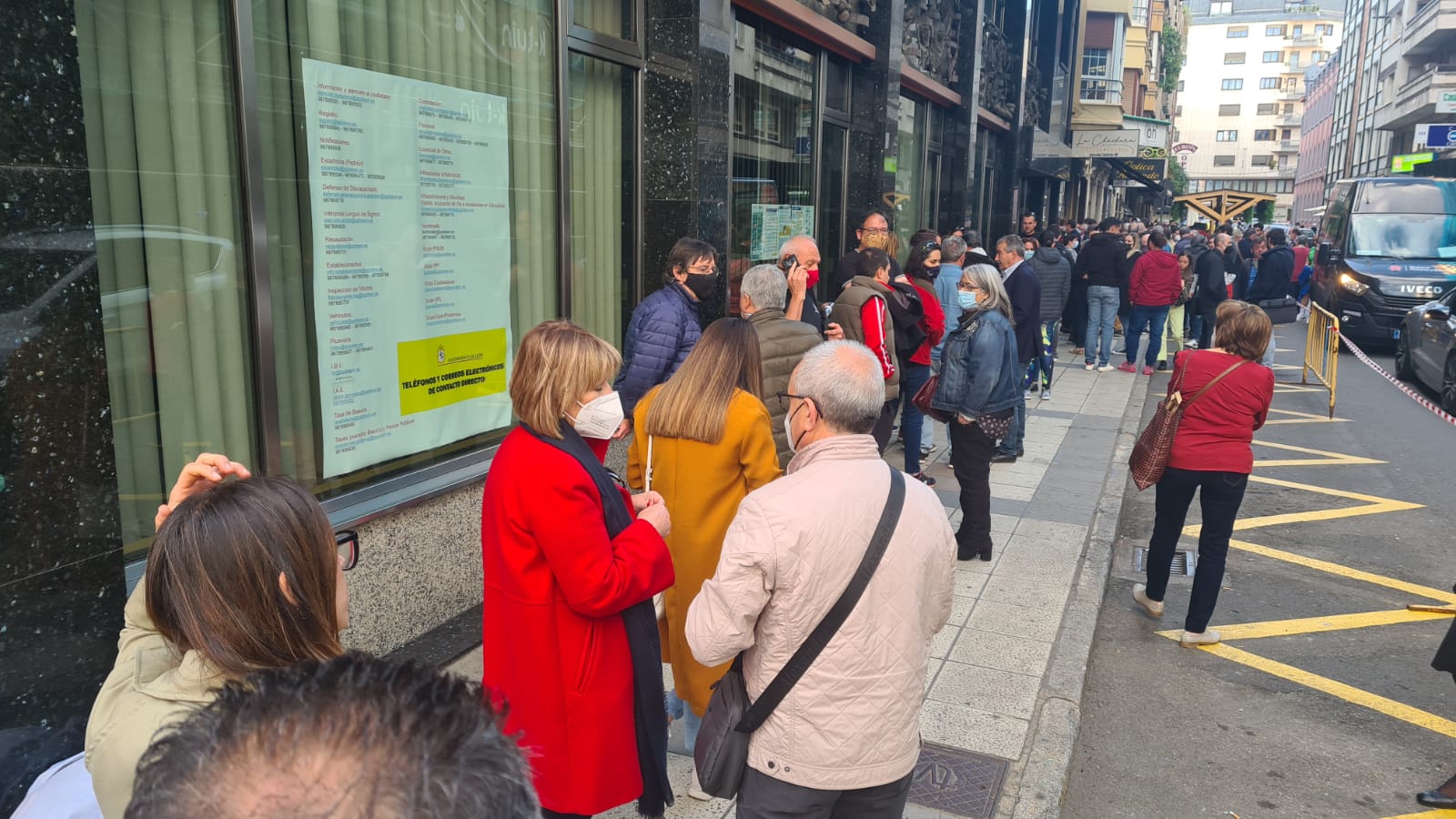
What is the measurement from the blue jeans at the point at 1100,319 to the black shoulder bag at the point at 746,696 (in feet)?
40.3

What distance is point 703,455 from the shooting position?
3.66 meters

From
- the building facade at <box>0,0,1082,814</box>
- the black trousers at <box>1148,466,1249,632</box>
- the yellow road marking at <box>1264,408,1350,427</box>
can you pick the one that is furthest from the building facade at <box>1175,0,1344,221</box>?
the black trousers at <box>1148,466,1249,632</box>

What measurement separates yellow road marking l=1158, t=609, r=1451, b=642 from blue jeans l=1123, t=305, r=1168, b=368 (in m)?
8.30

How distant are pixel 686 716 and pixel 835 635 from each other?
1.84 metres

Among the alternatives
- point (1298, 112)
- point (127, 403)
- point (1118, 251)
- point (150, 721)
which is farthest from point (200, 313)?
point (1298, 112)

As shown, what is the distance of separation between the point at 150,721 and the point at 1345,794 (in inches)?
179

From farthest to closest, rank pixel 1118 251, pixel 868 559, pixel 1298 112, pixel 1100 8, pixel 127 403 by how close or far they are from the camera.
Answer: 1. pixel 1298 112
2. pixel 1100 8
3. pixel 1118 251
4. pixel 127 403
5. pixel 868 559

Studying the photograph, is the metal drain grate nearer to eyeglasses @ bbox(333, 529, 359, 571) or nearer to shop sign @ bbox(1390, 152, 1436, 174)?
eyeglasses @ bbox(333, 529, 359, 571)

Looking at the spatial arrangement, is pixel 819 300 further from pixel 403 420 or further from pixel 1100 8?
pixel 1100 8

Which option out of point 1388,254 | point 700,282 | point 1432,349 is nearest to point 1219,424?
point 700,282

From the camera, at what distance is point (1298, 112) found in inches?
4200

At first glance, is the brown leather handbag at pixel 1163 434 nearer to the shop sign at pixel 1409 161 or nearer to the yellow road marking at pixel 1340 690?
the yellow road marking at pixel 1340 690

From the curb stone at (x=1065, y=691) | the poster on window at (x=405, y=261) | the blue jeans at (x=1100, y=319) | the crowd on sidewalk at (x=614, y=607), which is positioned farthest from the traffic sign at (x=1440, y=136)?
the poster on window at (x=405, y=261)

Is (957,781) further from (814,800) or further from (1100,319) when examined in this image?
(1100,319)
